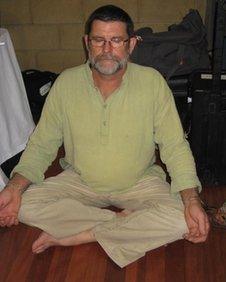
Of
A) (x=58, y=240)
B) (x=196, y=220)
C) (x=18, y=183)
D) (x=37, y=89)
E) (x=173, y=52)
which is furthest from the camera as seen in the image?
(x=37, y=89)

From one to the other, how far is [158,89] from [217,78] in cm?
46

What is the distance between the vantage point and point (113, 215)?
1552 millimetres

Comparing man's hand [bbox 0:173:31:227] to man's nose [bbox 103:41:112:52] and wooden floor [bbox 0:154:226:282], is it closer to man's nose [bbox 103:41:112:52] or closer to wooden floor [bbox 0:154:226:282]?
wooden floor [bbox 0:154:226:282]

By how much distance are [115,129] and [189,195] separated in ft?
1.18

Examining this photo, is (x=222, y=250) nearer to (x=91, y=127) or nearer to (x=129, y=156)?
(x=129, y=156)

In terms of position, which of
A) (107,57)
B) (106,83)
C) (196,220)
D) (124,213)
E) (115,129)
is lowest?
(124,213)

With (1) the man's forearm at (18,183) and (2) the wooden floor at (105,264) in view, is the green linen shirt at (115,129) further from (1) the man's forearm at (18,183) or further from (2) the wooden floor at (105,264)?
(2) the wooden floor at (105,264)

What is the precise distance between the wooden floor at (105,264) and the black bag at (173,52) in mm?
1085

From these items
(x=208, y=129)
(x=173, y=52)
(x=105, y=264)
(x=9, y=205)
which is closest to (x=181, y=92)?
(x=173, y=52)

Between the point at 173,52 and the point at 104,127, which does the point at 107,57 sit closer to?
the point at 104,127

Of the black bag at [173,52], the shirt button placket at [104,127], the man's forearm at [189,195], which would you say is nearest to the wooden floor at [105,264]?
the man's forearm at [189,195]

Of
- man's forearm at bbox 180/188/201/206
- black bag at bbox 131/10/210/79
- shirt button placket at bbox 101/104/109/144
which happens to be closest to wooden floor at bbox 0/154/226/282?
man's forearm at bbox 180/188/201/206

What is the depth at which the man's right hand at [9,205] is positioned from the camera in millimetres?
1445

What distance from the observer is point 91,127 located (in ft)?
4.98
